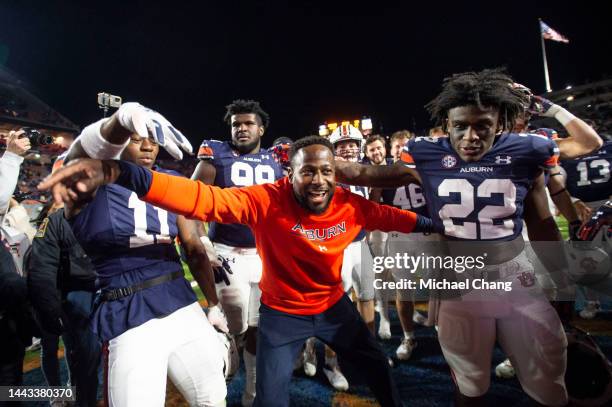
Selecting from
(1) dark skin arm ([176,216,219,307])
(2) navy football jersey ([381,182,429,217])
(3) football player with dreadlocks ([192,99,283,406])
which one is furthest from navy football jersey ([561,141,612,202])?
(1) dark skin arm ([176,216,219,307])

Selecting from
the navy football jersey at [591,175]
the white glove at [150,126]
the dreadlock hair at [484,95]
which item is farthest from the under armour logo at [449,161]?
the navy football jersey at [591,175]

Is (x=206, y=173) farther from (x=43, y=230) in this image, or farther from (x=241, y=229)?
(x=43, y=230)

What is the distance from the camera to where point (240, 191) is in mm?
2232

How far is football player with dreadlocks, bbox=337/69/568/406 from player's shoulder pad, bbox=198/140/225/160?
210 centimetres

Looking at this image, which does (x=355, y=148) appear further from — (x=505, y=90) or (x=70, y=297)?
(x=70, y=297)

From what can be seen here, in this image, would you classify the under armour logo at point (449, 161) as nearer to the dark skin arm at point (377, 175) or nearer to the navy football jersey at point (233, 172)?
the dark skin arm at point (377, 175)

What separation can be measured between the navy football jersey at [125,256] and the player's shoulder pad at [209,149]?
159 centimetres

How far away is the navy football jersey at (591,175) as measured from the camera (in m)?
4.73

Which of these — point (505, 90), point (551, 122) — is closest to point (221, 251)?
point (505, 90)

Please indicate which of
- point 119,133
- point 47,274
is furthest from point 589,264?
point 47,274

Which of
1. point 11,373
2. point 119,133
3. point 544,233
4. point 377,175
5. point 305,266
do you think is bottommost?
point 11,373

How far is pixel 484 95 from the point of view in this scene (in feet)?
7.18

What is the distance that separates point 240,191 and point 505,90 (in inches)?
73.5

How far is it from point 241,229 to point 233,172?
0.64 meters
